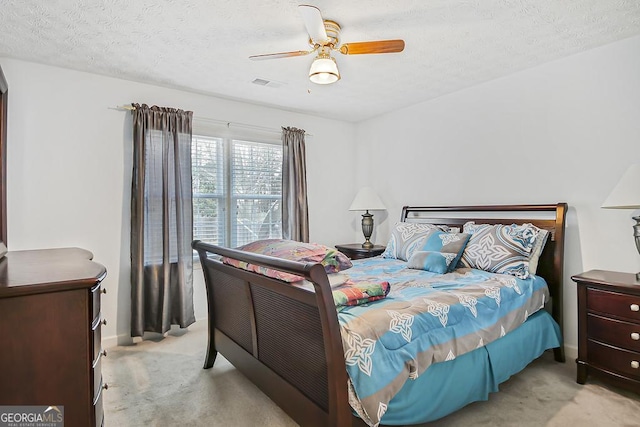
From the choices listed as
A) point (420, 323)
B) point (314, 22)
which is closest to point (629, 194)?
point (420, 323)

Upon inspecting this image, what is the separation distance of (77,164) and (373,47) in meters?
2.78

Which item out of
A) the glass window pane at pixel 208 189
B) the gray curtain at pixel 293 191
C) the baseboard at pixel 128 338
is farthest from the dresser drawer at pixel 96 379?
the gray curtain at pixel 293 191

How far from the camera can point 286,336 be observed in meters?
1.89

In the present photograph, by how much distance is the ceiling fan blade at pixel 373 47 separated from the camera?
2.19 m

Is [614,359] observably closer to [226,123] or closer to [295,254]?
[295,254]

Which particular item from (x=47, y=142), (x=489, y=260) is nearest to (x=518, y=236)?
(x=489, y=260)

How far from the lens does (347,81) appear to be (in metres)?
3.39

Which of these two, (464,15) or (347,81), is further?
(347,81)

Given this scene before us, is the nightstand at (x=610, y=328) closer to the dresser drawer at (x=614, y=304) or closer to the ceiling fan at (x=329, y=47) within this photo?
the dresser drawer at (x=614, y=304)

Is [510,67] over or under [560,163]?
over

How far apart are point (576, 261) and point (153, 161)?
3.92 meters

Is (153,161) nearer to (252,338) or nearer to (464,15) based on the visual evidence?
(252,338)

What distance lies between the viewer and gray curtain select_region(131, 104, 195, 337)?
128 inches

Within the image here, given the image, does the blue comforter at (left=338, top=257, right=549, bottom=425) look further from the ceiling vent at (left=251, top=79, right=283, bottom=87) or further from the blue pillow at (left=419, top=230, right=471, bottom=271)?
the ceiling vent at (left=251, top=79, right=283, bottom=87)
